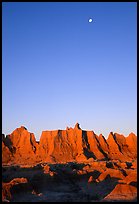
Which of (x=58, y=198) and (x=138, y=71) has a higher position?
(x=138, y=71)

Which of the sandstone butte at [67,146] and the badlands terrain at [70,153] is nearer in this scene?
the badlands terrain at [70,153]

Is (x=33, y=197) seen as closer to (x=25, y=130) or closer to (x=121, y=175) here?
(x=121, y=175)

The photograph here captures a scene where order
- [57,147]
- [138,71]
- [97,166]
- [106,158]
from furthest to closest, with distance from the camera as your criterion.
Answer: [57,147], [106,158], [97,166], [138,71]

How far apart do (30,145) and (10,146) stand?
5945mm

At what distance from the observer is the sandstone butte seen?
81.8m

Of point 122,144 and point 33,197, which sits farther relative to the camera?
point 122,144

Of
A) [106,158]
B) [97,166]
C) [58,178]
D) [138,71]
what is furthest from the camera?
[106,158]

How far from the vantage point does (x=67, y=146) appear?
8619 centimetres

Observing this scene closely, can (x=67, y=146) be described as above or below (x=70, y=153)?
above

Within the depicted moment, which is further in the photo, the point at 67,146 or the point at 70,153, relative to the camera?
the point at 67,146

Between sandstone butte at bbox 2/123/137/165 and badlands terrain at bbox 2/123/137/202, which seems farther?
sandstone butte at bbox 2/123/137/165

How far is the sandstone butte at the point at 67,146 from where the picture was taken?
81.8m

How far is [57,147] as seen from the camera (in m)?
85.5

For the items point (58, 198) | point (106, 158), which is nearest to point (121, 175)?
point (58, 198)
